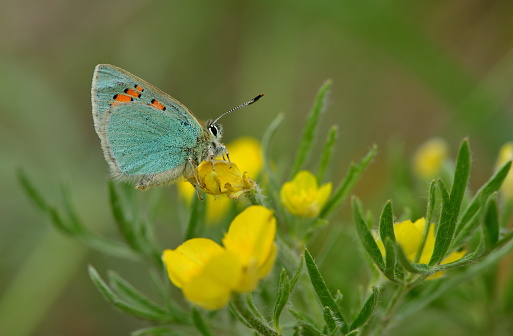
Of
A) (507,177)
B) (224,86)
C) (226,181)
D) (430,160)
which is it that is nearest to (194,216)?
(226,181)

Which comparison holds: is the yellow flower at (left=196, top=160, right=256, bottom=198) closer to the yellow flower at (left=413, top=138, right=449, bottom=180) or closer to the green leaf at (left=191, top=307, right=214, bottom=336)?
the green leaf at (left=191, top=307, right=214, bottom=336)

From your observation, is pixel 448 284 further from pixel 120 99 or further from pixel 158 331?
pixel 120 99

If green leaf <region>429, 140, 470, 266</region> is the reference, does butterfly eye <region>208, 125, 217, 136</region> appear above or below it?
below

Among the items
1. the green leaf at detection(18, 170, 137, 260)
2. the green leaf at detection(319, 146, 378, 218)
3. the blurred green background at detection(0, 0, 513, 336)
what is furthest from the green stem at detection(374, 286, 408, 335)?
the blurred green background at detection(0, 0, 513, 336)

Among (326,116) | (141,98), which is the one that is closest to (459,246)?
(141,98)

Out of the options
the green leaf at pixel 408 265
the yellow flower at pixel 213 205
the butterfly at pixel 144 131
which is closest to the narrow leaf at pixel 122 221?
the butterfly at pixel 144 131

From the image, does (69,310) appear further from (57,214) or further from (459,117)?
(459,117)
